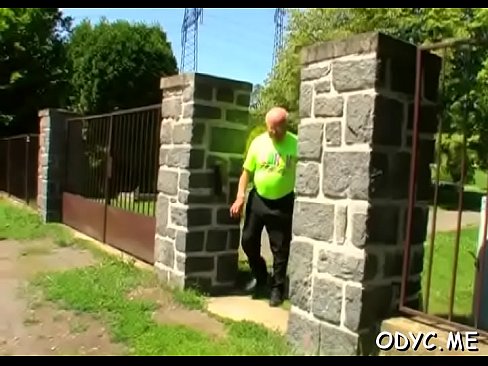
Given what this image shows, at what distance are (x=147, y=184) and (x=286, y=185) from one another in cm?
266

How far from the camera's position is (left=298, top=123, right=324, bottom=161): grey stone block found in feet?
12.2

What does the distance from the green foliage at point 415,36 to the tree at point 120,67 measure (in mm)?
3897

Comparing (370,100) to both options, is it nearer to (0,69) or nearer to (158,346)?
(158,346)

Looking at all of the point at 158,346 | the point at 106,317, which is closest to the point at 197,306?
the point at 106,317

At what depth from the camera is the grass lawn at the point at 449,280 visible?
4.99 metres

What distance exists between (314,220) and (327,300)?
19.3 inches

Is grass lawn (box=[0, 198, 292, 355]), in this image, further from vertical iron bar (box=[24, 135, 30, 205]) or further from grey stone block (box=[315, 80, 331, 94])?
vertical iron bar (box=[24, 135, 30, 205])

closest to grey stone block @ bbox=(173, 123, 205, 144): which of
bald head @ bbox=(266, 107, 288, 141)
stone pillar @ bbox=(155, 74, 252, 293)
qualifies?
stone pillar @ bbox=(155, 74, 252, 293)

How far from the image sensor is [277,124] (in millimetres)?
4797

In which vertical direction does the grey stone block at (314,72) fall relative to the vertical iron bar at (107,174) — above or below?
above

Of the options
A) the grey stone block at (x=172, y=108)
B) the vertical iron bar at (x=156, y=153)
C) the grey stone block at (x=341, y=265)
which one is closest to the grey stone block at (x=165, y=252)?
the vertical iron bar at (x=156, y=153)

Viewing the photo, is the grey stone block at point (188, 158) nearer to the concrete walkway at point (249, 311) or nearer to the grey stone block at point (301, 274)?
the concrete walkway at point (249, 311)

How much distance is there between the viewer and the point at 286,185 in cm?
488

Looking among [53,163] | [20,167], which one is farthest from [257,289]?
[20,167]
